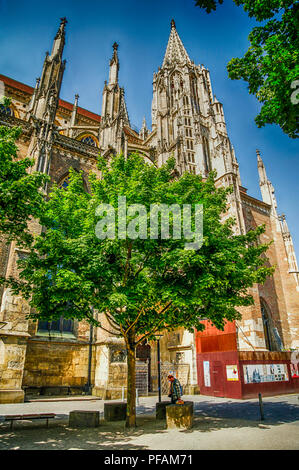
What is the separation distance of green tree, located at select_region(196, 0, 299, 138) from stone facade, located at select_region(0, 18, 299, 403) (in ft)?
37.3

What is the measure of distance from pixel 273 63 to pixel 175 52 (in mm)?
39705

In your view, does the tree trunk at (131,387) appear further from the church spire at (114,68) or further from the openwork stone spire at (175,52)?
the openwork stone spire at (175,52)

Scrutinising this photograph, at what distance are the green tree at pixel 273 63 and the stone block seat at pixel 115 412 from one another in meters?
8.61

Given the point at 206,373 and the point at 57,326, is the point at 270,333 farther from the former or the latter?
the point at 57,326

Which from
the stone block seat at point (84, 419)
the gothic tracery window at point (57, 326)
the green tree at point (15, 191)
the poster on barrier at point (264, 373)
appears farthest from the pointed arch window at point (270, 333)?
the green tree at point (15, 191)

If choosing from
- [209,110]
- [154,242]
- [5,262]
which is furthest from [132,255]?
[209,110]

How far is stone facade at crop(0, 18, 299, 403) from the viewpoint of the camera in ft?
42.6

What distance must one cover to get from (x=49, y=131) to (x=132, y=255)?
41.6ft

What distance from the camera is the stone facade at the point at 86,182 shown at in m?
13.0

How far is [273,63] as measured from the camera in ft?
19.4

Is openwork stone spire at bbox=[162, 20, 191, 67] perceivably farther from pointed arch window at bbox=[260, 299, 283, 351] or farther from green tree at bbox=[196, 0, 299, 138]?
green tree at bbox=[196, 0, 299, 138]

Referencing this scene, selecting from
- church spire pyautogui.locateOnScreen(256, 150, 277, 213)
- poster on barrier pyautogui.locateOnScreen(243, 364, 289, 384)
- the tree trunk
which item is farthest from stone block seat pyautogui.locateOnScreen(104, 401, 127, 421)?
church spire pyautogui.locateOnScreen(256, 150, 277, 213)

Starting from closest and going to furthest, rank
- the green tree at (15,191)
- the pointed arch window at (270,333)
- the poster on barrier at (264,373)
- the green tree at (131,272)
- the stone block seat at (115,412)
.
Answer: the green tree at (15,191) → the green tree at (131,272) → the stone block seat at (115,412) → the poster on barrier at (264,373) → the pointed arch window at (270,333)

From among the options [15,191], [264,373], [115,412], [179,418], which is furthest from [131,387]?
[264,373]
